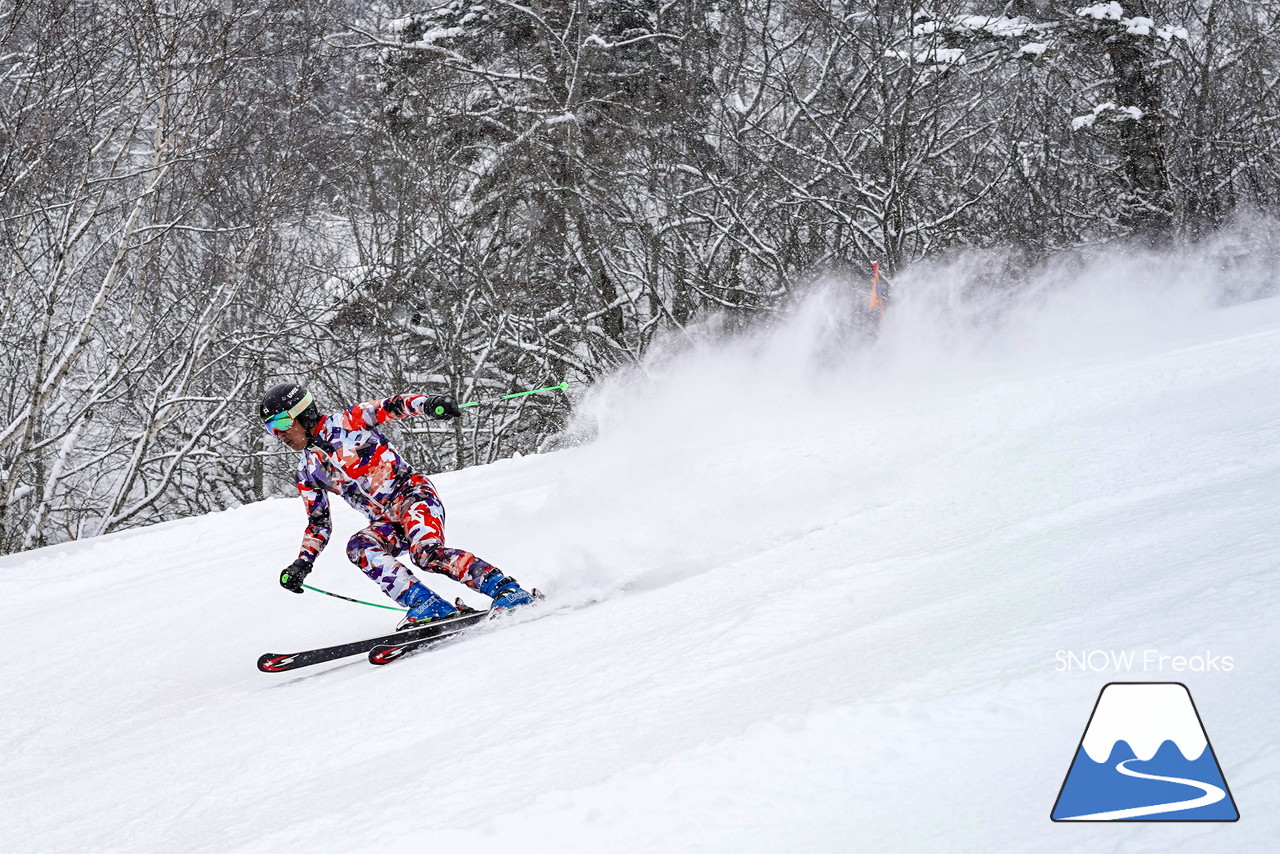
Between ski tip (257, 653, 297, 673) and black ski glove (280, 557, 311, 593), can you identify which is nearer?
ski tip (257, 653, 297, 673)

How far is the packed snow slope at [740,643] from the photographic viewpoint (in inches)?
71.6

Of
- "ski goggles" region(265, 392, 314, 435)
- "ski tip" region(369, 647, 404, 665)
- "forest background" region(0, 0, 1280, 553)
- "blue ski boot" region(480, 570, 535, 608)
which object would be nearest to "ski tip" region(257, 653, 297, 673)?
"ski tip" region(369, 647, 404, 665)

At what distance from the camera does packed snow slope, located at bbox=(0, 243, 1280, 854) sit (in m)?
1.82

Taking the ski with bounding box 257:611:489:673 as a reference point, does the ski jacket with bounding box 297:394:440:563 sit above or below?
above

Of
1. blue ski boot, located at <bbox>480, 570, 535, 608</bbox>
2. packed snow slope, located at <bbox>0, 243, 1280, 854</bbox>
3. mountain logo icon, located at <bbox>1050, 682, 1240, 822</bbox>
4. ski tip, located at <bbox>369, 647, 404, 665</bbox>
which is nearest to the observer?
mountain logo icon, located at <bbox>1050, 682, 1240, 822</bbox>

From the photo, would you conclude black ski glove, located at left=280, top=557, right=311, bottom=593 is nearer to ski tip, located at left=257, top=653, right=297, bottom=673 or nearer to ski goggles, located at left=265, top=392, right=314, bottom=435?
ski tip, located at left=257, top=653, right=297, bottom=673

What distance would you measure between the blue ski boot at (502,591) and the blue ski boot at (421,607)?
0.77 ft

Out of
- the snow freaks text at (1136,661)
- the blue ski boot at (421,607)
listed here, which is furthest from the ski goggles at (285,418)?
the snow freaks text at (1136,661)

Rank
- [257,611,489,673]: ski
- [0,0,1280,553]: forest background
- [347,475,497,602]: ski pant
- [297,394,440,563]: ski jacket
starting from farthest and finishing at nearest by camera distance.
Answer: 1. [0,0,1280,553]: forest background
2. [297,394,440,563]: ski jacket
3. [347,475,497,602]: ski pant
4. [257,611,489,673]: ski

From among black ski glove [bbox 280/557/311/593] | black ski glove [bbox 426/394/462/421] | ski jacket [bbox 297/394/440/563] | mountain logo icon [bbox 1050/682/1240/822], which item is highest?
black ski glove [bbox 426/394/462/421]

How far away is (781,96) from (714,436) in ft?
39.1

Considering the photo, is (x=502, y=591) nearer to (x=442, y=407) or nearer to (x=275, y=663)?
(x=442, y=407)

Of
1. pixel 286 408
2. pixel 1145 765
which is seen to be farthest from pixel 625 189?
pixel 1145 765

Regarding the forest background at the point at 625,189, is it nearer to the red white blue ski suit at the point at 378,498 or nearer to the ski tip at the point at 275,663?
the red white blue ski suit at the point at 378,498
